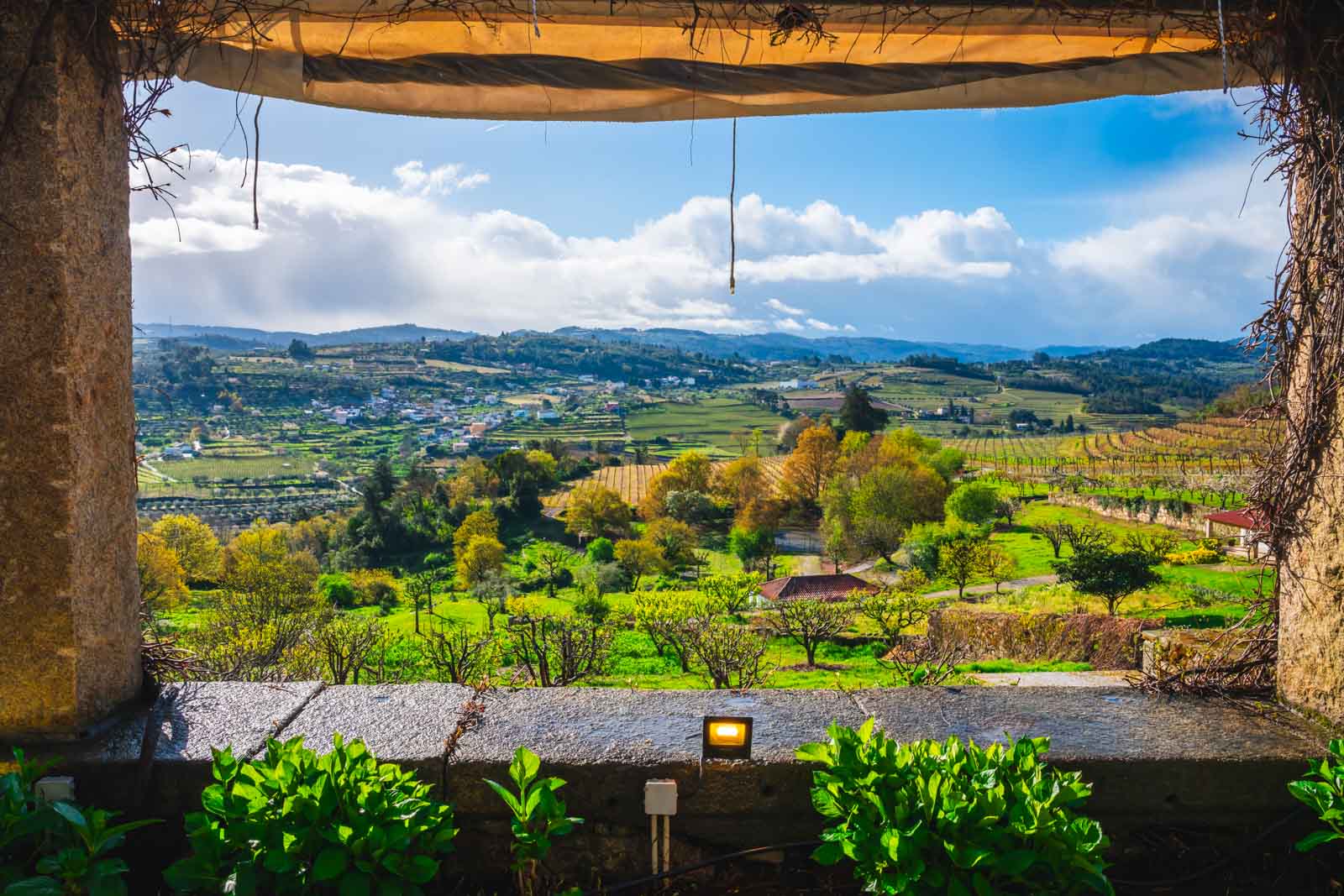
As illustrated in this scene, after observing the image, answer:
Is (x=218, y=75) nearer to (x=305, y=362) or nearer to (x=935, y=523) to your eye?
(x=935, y=523)

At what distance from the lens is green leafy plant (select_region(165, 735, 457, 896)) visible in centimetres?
110

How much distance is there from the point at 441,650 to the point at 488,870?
1176cm

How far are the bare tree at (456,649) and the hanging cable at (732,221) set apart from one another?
668cm

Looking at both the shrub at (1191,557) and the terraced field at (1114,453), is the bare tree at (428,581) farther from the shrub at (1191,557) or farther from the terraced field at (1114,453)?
the terraced field at (1114,453)

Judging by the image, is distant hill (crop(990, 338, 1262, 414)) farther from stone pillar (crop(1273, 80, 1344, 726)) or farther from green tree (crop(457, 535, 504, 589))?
green tree (crop(457, 535, 504, 589))

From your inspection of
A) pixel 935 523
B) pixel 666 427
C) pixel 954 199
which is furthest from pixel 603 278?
pixel 954 199

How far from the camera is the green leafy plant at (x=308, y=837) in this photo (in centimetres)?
110

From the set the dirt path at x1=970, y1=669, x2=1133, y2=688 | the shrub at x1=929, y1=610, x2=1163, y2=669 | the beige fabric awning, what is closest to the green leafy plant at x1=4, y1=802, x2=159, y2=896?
the beige fabric awning

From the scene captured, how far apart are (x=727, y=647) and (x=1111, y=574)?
301 inches

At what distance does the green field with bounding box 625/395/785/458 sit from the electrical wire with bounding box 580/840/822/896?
23.2 metres

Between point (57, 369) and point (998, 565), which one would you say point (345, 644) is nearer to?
point (57, 369)

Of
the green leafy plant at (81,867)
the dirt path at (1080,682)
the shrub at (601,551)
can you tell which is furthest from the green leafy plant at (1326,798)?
the shrub at (601,551)

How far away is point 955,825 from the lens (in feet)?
3.80

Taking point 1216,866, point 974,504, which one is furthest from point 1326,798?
point 974,504
